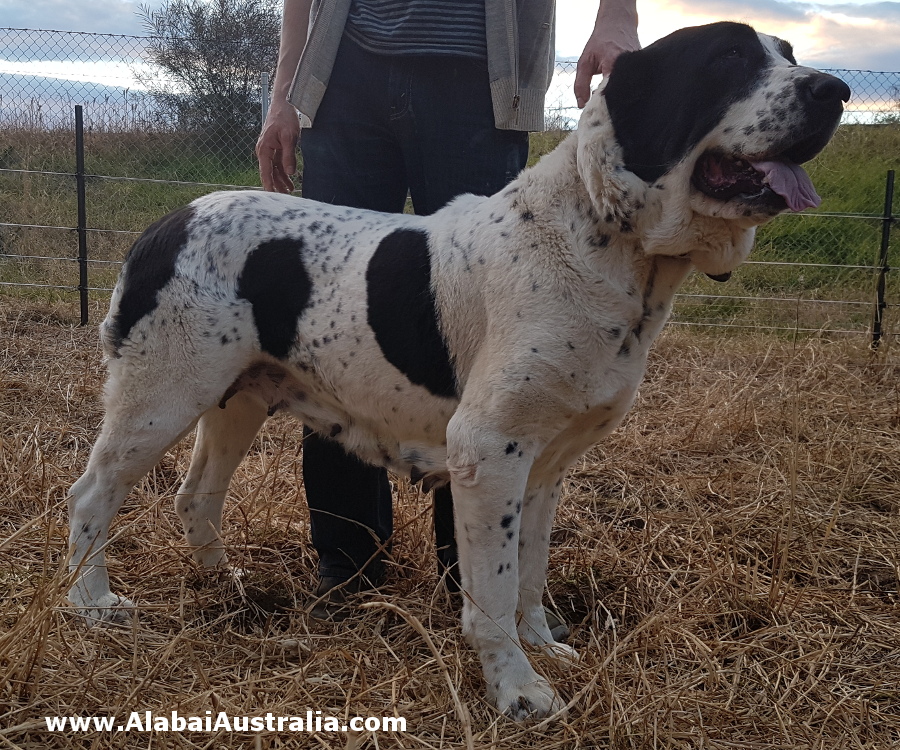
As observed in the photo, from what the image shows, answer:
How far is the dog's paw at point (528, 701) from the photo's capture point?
2.12 meters

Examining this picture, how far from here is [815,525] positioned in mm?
3203

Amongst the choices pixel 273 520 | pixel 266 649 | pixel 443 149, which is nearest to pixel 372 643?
pixel 266 649

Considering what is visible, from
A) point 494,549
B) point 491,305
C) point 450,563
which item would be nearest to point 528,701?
point 494,549

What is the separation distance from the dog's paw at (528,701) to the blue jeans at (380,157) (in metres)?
0.59

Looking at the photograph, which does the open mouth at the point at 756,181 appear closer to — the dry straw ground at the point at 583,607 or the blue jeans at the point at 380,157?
the blue jeans at the point at 380,157

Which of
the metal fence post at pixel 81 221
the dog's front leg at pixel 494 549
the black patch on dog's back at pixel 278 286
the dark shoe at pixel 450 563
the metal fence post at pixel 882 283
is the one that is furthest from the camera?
the metal fence post at pixel 81 221

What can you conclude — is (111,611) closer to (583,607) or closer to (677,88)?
(583,607)

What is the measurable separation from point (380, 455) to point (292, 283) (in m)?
0.56

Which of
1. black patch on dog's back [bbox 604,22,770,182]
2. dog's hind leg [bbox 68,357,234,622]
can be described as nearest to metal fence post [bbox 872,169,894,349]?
black patch on dog's back [bbox 604,22,770,182]

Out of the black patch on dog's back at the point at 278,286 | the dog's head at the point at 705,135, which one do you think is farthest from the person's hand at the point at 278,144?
the dog's head at the point at 705,135

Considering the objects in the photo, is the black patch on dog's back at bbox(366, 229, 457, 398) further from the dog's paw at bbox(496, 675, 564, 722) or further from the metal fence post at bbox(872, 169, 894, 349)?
the metal fence post at bbox(872, 169, 894, 349)

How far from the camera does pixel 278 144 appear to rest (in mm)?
2928

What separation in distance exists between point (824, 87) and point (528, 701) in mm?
1604

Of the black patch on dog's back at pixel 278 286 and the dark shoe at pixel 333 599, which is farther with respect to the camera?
the dark shoe at pixel 333 599
